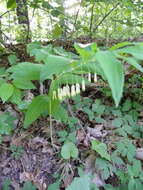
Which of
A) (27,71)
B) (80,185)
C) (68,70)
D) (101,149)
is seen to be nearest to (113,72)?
(68,70)

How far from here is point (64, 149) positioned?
1662 millimetres

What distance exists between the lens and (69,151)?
1.65 m

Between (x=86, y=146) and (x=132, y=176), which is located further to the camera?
(x=86, y=146)

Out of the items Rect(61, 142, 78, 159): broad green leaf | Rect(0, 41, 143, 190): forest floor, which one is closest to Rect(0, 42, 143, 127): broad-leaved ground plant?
Rect(61, 142, 78, 159): broad green leaf

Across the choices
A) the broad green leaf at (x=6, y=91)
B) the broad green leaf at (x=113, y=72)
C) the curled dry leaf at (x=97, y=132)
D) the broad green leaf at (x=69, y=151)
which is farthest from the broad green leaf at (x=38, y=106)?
the broad green leaf at (x=113, y=72)

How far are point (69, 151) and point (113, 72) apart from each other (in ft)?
3.55

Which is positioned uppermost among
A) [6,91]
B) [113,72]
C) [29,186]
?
[113,72]

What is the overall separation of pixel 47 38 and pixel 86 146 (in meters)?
1.92

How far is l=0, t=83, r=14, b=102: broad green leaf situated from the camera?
1.35 m

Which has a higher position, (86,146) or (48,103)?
(48,103)

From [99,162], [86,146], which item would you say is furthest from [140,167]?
[86,146]

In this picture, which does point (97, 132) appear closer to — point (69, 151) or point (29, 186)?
point (69, 151)

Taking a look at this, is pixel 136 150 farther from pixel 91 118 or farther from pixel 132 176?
pixel 91 118

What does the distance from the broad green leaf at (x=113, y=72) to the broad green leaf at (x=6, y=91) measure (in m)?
0.79
